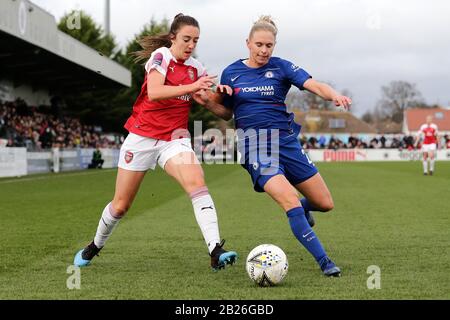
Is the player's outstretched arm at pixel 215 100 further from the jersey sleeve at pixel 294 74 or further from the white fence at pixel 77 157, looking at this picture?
the white fence at pixel 77 157

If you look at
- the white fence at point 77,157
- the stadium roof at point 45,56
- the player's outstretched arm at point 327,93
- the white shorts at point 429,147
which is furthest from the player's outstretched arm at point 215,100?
the white shorts at point 429,147

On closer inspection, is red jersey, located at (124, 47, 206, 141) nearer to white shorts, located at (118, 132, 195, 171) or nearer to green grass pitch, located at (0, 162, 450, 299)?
white shorts, located at (118, 132, 195, 171)

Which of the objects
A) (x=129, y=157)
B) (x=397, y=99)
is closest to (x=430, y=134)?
(x=129, y=157)

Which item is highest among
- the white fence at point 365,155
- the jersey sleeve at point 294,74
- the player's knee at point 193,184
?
the jersey sleeve at point 294,74

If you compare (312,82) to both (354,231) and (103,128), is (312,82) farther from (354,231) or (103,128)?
(103,128)

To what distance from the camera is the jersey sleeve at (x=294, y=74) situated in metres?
7.28

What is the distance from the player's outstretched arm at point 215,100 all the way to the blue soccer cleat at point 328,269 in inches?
69.0

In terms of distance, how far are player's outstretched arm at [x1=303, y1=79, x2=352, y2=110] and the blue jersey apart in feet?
0.37

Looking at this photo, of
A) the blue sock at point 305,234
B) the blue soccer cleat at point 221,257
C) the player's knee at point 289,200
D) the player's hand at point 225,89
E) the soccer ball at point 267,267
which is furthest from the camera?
the player's hand at point 225,89

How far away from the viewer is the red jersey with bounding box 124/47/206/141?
732 centimetres

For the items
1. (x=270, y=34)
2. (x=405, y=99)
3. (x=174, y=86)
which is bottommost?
(x=174, y=86)
